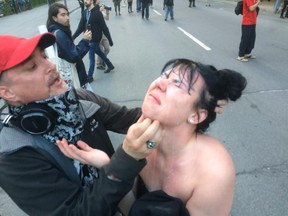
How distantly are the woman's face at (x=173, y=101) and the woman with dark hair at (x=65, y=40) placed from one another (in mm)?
2825

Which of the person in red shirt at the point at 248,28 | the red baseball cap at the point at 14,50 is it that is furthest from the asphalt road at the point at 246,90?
the red baseball cap at the point at 14,50

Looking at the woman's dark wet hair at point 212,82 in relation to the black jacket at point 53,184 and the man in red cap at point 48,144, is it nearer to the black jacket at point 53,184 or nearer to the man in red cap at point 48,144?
the man in red cap at point 48,144

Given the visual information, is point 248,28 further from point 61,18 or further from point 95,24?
point 61,18

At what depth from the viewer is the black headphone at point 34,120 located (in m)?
1.30

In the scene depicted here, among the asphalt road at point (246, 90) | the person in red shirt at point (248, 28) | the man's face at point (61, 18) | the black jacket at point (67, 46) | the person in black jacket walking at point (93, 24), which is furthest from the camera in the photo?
the person in red shirt at point (248, 28)

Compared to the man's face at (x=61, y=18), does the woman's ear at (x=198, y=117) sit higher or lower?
higher

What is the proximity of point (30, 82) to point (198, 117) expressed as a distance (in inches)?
33.0

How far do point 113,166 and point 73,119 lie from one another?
0.38 metres

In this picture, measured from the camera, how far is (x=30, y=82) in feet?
4.70

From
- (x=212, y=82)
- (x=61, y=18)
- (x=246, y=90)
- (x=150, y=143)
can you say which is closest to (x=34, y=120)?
(x=150, y=143)

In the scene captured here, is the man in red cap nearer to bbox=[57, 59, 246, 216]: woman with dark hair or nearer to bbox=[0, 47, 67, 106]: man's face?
bbox=[0, 47, 67, 106]: man's face

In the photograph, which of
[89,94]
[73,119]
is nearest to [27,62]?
[73,119]

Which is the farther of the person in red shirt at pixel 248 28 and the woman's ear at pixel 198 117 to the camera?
the person in red shirt at pixel 248 28

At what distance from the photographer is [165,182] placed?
4.91 ft
